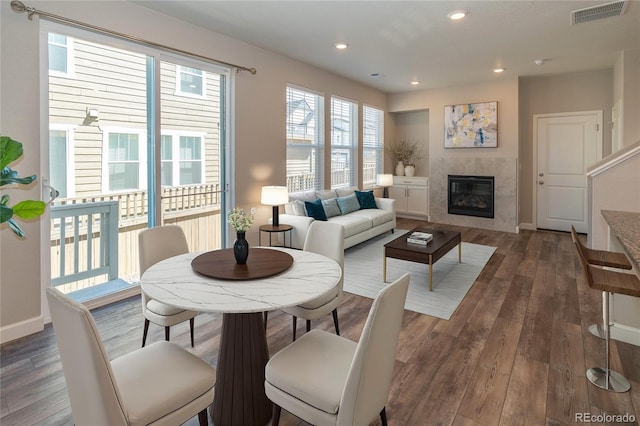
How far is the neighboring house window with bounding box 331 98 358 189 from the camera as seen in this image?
619 centimetres

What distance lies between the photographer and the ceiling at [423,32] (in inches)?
129

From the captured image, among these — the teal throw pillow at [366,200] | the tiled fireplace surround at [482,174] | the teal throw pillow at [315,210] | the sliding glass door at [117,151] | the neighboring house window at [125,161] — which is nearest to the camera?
the sliding glass door at [117,151]

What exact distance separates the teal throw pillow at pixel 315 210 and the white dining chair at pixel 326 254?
2.19 m

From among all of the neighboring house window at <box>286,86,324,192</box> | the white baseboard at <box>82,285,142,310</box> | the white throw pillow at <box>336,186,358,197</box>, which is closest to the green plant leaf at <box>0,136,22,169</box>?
the white baseboard at <box>82,285,142,310</box>

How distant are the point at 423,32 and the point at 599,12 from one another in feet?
5.45

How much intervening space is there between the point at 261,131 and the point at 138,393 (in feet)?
12.2

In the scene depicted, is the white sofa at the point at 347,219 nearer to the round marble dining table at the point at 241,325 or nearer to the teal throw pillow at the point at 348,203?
the teal throw pillow at the point at 348,203

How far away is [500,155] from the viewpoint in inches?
251

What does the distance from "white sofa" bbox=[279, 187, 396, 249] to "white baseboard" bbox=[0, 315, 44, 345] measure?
106 inches

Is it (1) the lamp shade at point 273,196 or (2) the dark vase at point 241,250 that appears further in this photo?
(1) the lamp shade at point 273,196

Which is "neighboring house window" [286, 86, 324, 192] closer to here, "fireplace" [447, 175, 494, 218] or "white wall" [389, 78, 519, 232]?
"white wall" [389, 78, 519, 232]

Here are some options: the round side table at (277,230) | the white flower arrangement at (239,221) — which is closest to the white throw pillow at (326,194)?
the round side table at (277,230)

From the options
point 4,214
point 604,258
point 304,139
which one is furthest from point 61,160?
point 604,258

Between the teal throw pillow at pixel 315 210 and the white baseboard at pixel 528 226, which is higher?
the teal throw pillow at pixel 315 210
